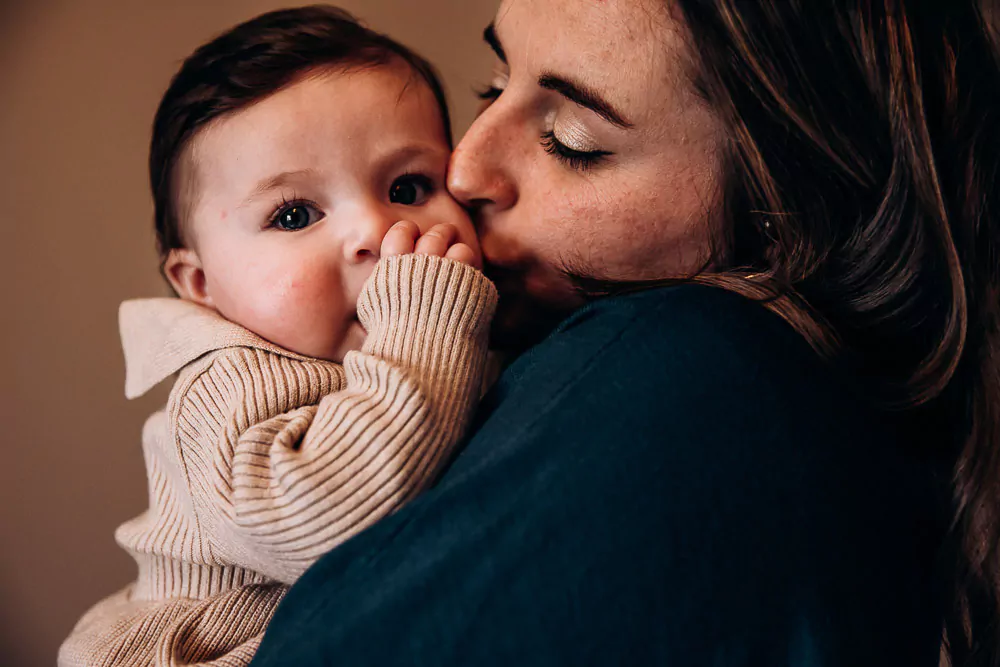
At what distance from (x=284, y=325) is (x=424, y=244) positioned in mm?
218

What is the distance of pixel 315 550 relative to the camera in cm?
74

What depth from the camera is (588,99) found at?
85 cm

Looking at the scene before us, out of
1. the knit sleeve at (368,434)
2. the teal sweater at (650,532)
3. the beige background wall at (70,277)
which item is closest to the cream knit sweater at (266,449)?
the knit sleeve at (368,434)

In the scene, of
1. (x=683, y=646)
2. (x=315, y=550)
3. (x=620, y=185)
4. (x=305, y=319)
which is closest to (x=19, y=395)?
(x=305, y=319)

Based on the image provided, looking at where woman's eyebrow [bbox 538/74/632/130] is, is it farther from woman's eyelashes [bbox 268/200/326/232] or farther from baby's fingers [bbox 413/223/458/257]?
woman's eyelashes [bbox 268/200/326/232]

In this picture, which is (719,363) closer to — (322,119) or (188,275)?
(322,119)

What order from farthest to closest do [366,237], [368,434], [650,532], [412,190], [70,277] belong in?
[70,277]
[412,190]
[366,237]
[368,434]
[650,532]

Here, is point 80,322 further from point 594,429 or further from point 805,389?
point 805,389

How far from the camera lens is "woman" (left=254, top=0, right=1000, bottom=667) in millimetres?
559

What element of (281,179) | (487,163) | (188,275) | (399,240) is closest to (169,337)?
(188,275)

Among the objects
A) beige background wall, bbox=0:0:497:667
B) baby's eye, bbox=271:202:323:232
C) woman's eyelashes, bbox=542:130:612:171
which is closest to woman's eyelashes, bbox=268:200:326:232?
baby's eye, bbox=271:202:323:232

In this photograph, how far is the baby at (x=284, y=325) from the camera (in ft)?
2.46

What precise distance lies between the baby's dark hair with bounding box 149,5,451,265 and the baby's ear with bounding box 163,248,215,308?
3 centimetres

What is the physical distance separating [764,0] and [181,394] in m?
0.80
